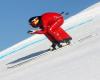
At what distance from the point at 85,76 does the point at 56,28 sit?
375 cm

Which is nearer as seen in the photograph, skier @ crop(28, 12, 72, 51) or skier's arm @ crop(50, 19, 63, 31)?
skier @ crop(28, 12, 72, 51)

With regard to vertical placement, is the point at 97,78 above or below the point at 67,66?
below

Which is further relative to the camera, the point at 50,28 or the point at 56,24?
the point at 56,24

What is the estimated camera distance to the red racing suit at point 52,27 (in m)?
8.28

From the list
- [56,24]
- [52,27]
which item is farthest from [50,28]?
[56,24]

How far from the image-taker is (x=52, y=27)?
27.5ft

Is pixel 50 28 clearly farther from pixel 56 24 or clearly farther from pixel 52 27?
pixel 56 24

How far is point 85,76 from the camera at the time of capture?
15.7 feet

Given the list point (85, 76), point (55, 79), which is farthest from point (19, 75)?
point (85, 76)

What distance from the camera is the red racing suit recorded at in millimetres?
8281

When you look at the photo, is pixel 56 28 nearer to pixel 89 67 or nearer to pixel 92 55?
pixel 92 55

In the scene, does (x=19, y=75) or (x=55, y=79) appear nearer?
(x=55, y=79)

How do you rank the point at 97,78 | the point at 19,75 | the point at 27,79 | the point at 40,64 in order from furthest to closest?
the point at 40,64 → the point at 19,75 → the point at 27,79 → the point at 97,78

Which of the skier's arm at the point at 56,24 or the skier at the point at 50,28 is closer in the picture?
the skier at the point at 50,28
